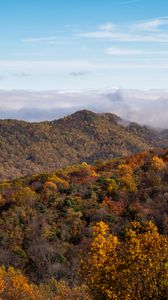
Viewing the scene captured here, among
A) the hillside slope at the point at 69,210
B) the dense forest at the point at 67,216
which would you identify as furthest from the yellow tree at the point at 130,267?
the hillside slope at the point at 69,210

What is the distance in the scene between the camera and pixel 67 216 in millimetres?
104375

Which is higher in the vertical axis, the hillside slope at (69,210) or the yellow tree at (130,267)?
the yellow tree at (130,267)

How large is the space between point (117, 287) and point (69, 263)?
59946mm

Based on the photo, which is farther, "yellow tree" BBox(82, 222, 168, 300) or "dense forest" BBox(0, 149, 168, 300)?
"dense forest" BBox(0, 149, 168, 300)

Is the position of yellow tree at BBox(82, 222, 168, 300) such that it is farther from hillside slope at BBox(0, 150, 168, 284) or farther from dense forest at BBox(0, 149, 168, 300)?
hillside slope at BBox(0, 150, 168, 284)

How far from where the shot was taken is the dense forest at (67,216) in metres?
64.5

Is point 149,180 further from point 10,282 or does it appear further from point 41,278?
point 10,282

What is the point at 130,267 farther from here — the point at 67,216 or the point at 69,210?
the point at 69,210

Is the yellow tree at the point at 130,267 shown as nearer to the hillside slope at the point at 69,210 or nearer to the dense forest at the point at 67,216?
the dense forest at the point at 67,216

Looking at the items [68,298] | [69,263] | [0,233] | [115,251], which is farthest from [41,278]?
[115,251]

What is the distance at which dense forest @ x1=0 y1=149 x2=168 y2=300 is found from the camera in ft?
212

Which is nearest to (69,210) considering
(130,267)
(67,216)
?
(67,216)

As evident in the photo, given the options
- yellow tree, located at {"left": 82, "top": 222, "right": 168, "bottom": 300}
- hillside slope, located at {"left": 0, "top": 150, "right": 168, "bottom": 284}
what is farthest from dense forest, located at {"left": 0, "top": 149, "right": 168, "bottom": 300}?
yellow tree, located at {"left": 82, "top": 222, "right": 168, "bottom": 300}

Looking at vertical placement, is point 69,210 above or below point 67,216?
above
